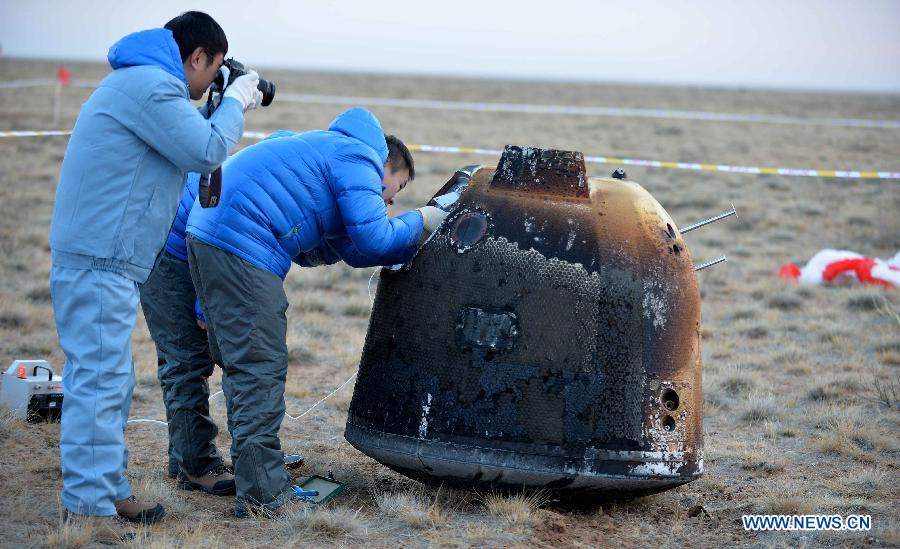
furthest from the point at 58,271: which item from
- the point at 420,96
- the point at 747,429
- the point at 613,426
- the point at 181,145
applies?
the point at 420,96

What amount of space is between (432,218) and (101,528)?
196 centimetres

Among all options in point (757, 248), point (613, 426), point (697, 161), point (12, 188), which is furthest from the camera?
point (697, 161)

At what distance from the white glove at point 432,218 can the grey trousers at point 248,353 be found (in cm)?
72

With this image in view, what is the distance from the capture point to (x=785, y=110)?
53.5 meters

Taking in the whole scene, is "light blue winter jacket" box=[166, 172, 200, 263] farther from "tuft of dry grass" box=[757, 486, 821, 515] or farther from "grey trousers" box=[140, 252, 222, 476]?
"tuft of dry grass" box=[757, 486, 821, 515]

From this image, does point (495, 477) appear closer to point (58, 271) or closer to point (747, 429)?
point (58, 271)

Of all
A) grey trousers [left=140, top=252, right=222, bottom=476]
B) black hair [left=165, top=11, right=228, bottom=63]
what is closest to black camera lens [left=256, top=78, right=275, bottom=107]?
black hair [left=165, top=11, right=228, bottom=63]

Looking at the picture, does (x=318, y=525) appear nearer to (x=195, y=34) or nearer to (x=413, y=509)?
(x=413, y=509)

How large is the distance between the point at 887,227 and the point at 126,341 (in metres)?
13.6

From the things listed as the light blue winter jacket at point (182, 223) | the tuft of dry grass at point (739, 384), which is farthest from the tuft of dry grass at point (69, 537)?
the tuft of dry grass at point (739, 384)

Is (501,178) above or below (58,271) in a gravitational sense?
above

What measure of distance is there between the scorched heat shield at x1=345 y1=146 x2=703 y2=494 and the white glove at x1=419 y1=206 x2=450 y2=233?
62 millimetres

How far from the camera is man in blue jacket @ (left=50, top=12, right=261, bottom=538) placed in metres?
3.96

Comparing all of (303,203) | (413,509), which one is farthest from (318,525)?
(303,203)
